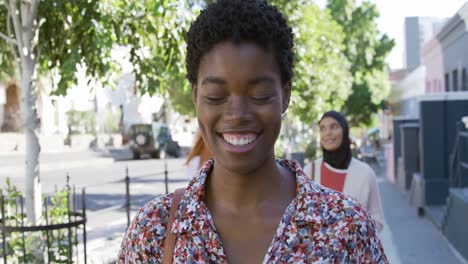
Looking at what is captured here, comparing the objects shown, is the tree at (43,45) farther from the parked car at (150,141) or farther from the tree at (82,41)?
the parked car at (150,141)

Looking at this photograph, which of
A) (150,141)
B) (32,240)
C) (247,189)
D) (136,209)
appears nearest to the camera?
(247,189)

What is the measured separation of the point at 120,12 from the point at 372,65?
33.2 m

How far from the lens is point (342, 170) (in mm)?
5078

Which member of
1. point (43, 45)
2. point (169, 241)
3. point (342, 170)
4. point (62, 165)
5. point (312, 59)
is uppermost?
point (312, 59)

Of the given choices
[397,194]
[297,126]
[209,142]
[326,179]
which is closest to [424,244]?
[326,179]

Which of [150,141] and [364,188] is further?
[150,141]

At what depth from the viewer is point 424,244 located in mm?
10547

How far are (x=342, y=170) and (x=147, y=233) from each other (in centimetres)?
352

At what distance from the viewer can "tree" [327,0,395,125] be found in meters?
34.4

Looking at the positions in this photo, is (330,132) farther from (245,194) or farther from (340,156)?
(245,194)

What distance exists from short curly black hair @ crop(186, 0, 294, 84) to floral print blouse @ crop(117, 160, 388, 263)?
1.11ft

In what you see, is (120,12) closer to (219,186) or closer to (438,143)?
(219,186)

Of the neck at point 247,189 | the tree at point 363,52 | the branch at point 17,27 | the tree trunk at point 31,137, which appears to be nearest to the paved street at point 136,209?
the tree trunk at point 31,137

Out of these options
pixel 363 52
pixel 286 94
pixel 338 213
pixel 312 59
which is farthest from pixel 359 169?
pixel 363 52
